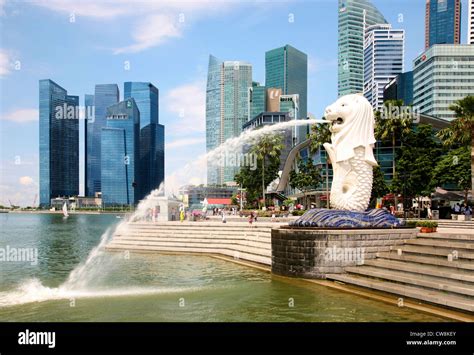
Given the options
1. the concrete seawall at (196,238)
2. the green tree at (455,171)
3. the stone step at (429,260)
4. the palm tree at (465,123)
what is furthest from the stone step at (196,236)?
the green tree at (455,171)

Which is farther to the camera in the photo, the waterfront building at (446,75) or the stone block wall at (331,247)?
the waterfront building at (446,75)

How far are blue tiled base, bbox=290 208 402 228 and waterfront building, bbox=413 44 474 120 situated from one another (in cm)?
13841

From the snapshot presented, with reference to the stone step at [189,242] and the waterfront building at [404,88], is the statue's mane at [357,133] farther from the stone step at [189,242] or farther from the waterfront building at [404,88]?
the waterfront building at [404,88]

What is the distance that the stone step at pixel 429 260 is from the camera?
14.8m

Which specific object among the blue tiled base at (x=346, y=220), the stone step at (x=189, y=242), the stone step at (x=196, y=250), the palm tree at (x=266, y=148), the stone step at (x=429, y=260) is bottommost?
the stone step at (x=196, y=250)

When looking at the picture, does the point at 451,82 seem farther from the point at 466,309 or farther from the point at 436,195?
the point at 466,309

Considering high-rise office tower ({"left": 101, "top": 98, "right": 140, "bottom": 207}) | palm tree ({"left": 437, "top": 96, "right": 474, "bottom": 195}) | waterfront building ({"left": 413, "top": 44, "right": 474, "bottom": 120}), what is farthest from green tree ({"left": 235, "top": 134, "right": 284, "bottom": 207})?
high-rise office tower ({"left": 101, "top": 98, "right": 140, "bottom": 207})

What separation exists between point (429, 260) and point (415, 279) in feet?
5.26

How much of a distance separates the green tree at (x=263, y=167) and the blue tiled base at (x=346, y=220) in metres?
36.0

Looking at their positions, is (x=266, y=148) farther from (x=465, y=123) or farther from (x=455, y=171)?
(x=465, y=123)

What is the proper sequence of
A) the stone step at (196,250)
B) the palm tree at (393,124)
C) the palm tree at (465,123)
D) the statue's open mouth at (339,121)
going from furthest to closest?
1. the palm tree at (393,124)
2. the palm tree at (465,123)
3. the stone step at (196,250)
4. the statue's open mouth at (339,121)
